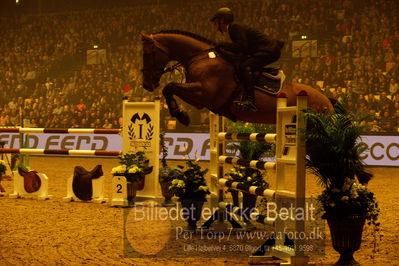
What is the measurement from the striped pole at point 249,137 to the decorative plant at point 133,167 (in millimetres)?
2177

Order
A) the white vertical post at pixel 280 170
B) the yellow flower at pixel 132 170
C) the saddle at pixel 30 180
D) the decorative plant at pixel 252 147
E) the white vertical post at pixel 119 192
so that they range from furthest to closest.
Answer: the saddle at pixel 30 180, the white vertical post at pixel 119 192, the yellow flower at pixel 132 170, the decorative plant at pixel 252 147, the white vertical post at pixel 280 170

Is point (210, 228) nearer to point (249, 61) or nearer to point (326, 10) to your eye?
point (249, 61)

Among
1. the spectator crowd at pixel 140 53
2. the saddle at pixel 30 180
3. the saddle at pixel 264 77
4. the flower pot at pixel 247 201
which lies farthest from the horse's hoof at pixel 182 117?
the spectator crowd at pixel 140 53

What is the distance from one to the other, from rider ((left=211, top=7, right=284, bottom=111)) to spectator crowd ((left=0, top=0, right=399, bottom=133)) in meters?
8.51

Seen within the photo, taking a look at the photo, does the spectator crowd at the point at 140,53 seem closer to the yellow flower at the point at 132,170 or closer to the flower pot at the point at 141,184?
the flower pot at the point at 141,184

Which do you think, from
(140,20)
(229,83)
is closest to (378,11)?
(140,20)

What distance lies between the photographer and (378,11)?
1883 cm

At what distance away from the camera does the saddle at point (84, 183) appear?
8.52 metres

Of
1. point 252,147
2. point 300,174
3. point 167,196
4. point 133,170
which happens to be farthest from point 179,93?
point 300,174

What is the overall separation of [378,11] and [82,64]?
1120 centimetres

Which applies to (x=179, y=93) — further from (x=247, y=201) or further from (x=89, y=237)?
(x=89, y=237)

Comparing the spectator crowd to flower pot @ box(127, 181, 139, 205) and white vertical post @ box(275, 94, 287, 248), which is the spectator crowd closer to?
flower pot @ box(127, 181, 139, 205)

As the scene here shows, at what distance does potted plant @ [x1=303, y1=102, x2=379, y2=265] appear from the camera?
4.38 metres

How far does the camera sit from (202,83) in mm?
6523
